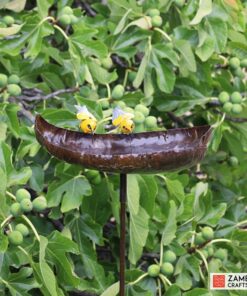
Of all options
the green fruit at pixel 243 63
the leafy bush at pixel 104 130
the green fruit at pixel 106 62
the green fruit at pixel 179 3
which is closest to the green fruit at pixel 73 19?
the leafy bush at pixel 104 130

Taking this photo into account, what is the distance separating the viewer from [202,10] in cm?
170

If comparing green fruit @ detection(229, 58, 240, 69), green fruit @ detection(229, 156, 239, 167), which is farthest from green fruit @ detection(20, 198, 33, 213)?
green fruit @ detection(229, 156, 239, 167)

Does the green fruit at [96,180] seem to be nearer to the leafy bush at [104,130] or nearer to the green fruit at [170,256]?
the leafy bush at [104,130]

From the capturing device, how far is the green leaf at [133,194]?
1503 mm

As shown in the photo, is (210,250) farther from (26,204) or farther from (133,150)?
(133,150)

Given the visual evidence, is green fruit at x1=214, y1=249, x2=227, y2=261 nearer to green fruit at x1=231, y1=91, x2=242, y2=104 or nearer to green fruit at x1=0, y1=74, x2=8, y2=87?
green fruit at x1=231, y1=91, x2=242, y2=104

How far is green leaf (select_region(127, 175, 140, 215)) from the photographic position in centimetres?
150

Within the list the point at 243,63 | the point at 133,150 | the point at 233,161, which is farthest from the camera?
the point at 233,161

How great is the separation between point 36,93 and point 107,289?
571mm

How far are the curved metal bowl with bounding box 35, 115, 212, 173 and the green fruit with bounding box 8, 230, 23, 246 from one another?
293mm

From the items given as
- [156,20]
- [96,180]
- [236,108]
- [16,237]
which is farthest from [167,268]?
[156,20]

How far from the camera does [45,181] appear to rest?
1685 millimetres

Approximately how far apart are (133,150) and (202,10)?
750mm

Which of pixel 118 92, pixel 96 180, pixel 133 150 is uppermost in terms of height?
pixel 133 150
